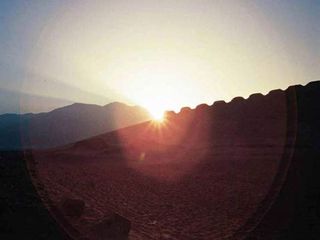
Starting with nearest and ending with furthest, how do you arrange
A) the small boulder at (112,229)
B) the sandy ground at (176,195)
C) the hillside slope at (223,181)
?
the small boulder at (112,229)
the sandy ground at (176,195)
the hillside slope at (223,181)

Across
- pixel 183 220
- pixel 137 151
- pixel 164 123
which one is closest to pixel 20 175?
pixel 183 220

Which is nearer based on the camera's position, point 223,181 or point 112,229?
point 112,229

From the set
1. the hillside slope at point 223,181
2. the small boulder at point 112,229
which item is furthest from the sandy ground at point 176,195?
the small boulder at point 112,229

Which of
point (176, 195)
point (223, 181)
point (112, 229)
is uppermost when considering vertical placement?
point (223, 181)

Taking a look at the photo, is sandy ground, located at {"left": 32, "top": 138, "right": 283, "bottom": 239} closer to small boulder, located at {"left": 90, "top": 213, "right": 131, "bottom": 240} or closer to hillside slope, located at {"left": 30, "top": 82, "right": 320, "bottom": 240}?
hillside slope, located at {"left": 30, "top": 82, "right": 320, "bottom": 240}

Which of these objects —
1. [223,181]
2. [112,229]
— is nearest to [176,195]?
[223,181]

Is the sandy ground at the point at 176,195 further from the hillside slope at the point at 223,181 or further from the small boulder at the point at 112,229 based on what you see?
the small boulder at the point at 112,229

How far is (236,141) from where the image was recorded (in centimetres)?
6000

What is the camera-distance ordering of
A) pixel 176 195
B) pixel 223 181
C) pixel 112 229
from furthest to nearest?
pixel 223 181
pixel 176 195
pixel 112 229

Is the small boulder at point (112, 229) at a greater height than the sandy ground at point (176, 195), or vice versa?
the sandy ground at point (176, 195)

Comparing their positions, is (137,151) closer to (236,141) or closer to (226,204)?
(236,141)

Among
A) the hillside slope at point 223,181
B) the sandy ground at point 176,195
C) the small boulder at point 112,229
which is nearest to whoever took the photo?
the small boulder at point 112,229

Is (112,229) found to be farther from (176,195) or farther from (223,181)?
(223,181)

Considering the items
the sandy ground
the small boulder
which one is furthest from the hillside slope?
the small boulder
